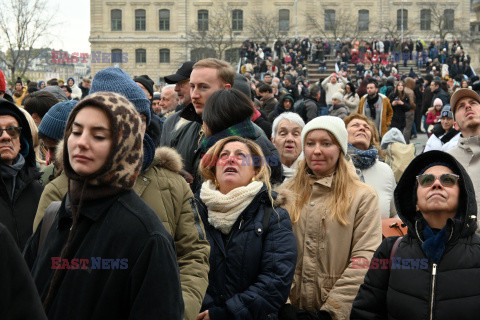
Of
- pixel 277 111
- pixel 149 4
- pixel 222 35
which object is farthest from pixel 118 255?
pixel 149 4

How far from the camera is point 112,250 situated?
2.18m

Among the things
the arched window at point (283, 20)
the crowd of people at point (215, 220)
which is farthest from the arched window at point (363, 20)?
the crowd of people at point (215, 220)

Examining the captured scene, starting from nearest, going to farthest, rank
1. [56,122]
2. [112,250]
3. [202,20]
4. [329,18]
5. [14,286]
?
[14,286]
[112,250]
[56,122]
[329,18]
[202,20]

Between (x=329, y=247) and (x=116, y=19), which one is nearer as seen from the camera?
(x=329, y=247)

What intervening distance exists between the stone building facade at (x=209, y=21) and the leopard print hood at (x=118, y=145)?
6088 cm

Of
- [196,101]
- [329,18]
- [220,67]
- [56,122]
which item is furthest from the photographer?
[329,18]

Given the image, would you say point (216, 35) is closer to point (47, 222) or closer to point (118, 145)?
point (47, 222)

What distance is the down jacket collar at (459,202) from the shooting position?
10.0ft

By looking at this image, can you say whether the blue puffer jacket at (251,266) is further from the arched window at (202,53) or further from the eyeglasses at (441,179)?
the arched window at (202,53)

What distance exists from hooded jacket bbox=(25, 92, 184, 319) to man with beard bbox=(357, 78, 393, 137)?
33.8 ft

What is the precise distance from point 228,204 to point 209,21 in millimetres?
62133

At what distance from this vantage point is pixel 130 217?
2.22 meters

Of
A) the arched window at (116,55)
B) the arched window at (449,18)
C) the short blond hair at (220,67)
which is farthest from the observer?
the arched window at (116,55)

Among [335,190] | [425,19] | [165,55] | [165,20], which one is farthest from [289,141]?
[425,19]
